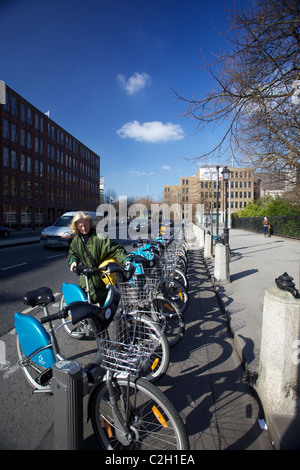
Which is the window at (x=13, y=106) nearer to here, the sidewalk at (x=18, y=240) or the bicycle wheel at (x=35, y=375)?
the sidewalk at (x=18, y=240)

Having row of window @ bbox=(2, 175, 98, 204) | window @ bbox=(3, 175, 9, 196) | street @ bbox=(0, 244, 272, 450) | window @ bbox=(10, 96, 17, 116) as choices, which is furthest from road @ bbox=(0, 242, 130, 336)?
window @ bbox=(10, 96, 17, 116)

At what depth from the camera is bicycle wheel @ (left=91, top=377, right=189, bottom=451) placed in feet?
5.59

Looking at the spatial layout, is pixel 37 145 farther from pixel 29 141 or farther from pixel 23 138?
pixel 23 138

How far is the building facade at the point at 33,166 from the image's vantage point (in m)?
39.5

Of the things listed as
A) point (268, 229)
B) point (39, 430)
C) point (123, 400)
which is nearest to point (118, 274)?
point (123, 400)

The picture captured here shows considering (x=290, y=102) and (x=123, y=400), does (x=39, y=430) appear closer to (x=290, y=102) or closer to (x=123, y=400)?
(x=123, y=400)

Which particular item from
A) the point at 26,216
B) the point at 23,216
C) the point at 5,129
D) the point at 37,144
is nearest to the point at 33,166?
the point at 37,144

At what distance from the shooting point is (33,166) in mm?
46562

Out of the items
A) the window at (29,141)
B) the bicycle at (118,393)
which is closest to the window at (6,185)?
the window at (29,141)

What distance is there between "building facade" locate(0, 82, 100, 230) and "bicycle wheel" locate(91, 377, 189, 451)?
36.8 meters

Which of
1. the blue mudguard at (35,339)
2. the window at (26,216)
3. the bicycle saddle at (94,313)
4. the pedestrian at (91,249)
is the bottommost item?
the blue mudguard at (35,339)

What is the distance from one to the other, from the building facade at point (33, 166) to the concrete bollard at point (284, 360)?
36901 mm

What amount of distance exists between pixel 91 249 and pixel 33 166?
49.1 m

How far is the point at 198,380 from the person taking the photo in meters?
3.01
